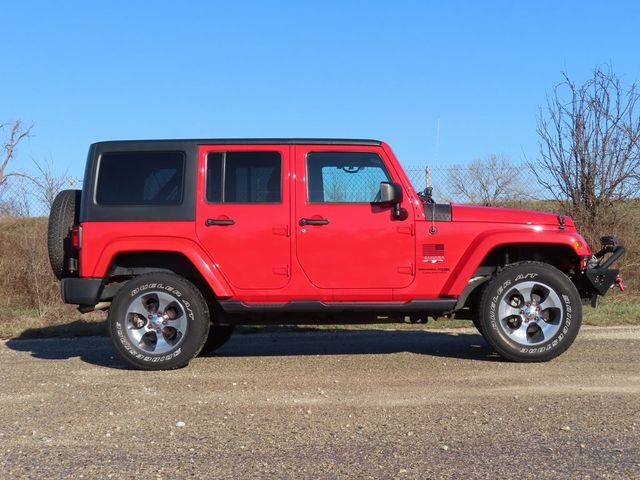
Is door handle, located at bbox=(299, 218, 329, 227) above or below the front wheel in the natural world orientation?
above

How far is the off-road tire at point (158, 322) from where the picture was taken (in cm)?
610

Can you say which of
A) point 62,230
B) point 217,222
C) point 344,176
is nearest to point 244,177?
point 217,222

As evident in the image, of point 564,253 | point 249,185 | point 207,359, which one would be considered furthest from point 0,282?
point 564,253

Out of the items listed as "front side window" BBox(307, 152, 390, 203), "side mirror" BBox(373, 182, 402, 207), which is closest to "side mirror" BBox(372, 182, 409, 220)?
"side mirror" BBox(373, 182, 402, 207)

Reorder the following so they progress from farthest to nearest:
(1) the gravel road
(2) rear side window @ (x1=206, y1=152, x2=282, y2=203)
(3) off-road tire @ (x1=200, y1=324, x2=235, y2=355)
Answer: (3) off-road tire @ (x1=200, y1=324, x2=235, y2=355)
(2) rear side window @ (x1=206, y1=152, x2=282, y2=203)
(1) the gravel road

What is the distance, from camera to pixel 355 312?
6207 millimetres

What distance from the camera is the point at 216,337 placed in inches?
285

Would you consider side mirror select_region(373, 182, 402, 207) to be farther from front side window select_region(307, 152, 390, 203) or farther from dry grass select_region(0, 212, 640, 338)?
dry grass select_region(0, 212, 640, 338)

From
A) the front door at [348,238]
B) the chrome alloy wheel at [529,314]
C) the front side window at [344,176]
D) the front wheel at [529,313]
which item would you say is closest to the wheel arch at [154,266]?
the front door at [348,238]

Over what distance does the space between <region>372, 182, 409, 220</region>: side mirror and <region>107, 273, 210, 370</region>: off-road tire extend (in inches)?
74.5

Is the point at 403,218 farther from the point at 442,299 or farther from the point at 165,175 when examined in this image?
the point at 165,175

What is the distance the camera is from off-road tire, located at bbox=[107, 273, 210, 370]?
6.10m

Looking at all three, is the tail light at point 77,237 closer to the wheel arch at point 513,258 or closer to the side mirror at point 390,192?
the side mirror at point 390,192

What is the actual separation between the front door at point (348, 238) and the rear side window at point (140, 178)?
3.78ft
